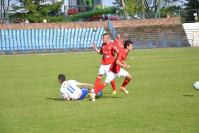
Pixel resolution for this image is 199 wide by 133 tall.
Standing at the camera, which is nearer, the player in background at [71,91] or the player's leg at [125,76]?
the player in background at [71,91]

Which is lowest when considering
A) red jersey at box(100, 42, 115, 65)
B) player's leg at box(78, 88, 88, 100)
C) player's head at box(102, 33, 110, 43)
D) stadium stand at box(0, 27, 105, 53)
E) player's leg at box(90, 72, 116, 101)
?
stadium stand at box(0, 27, 105, 53)

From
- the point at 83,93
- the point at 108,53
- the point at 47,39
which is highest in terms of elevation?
the point at 108,53

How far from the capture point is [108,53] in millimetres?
17016

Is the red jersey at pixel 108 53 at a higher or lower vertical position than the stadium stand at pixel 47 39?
higher

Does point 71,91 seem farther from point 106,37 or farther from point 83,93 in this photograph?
point 106,37

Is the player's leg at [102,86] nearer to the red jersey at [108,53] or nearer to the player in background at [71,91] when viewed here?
the player in background at [71,91]

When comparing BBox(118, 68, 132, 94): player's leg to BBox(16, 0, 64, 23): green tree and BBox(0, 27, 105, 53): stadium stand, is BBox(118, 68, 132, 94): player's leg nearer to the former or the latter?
BBox(0, 27, 105, 53): stadium stand

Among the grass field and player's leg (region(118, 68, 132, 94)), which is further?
player's leg (region(118, 68, 132, 94))

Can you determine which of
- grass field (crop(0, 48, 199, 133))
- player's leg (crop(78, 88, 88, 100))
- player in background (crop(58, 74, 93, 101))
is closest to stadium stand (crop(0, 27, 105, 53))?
grass field (crop(0, 48, 199, 133))

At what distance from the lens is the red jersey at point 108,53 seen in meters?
16.9

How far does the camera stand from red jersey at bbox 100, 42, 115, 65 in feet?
55.5

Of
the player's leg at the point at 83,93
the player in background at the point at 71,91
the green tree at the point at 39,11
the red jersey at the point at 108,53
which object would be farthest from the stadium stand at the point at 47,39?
the player in background at the point at 71,91

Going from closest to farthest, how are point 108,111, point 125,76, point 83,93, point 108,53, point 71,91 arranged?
point 108,111
point 71,91
point 83,93
point 108,53
point 125,76

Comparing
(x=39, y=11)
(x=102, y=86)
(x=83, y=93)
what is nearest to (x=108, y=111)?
(x=102, y=86)
